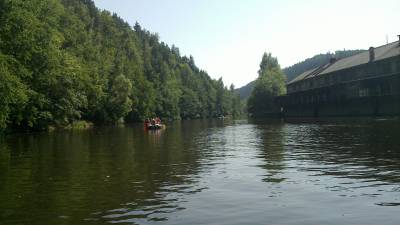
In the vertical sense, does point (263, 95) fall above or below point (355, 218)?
above

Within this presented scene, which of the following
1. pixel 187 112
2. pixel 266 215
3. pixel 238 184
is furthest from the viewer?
pixel 187 112

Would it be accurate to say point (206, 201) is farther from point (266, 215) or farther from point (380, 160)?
point (380, 160)

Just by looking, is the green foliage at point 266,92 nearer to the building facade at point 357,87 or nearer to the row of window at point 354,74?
the row of window at point 354,74

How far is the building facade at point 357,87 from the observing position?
81750 millimetres

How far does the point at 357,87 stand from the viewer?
91.0 metres

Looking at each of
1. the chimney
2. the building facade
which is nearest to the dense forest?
the building facade

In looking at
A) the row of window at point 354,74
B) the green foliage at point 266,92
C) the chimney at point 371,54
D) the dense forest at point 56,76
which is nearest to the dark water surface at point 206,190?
the dense forest at point 56,76

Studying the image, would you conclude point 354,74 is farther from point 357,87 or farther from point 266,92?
point 266,92

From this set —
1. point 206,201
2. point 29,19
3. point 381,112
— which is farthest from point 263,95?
point 206,201

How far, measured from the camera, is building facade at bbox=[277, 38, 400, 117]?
81.8 meters

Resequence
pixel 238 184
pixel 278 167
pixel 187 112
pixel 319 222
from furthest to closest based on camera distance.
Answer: pixel 187 112, pixel 278 167, pixel 238 184, pixel 319 222

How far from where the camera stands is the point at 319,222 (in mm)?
10211

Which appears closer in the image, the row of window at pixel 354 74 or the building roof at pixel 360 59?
the row of window at pixel 354 74

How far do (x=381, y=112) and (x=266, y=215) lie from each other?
257 feet
